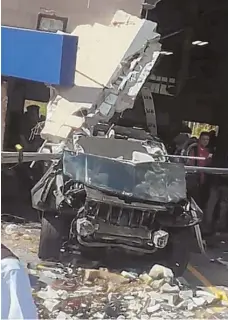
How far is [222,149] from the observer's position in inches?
553

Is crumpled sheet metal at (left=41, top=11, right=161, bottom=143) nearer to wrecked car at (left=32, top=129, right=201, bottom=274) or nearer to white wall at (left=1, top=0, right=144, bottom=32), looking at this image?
white wall at (left=1, top=0, right=144, bottom=32)

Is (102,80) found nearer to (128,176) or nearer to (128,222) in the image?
(128,176)

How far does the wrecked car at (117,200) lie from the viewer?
7.35 m

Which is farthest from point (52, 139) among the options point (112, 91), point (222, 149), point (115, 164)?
point (222, 149)

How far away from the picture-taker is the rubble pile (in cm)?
652

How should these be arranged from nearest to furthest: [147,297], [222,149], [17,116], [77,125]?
[147,297] → [77,125] → [17,116] → [222,149]

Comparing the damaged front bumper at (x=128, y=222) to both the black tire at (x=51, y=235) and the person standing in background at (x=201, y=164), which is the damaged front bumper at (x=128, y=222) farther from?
the person standing in background at (x=201, y=164)

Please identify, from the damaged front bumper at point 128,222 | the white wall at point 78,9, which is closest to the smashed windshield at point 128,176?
the damaged front bumper at point 128,222

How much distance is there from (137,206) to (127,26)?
9.83 feet

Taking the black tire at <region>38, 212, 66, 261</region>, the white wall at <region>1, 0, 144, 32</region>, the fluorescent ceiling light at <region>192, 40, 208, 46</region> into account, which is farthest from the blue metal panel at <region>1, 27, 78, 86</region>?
the fluorescent ceiling light at <region>192, 40, 208, 46</region>

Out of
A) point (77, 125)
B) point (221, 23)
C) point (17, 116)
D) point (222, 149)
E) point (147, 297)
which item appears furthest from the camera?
point (221, 23)

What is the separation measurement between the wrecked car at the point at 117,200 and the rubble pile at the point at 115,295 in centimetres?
35

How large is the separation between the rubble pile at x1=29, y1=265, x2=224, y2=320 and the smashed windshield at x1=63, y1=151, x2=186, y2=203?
0.94m

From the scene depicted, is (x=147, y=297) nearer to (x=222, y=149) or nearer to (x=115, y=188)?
(x=115, y=188)
